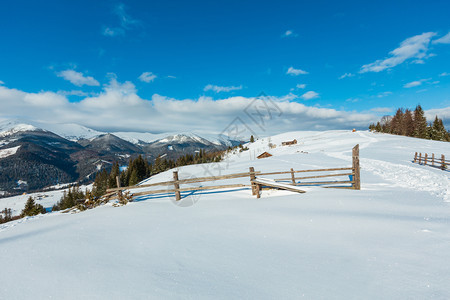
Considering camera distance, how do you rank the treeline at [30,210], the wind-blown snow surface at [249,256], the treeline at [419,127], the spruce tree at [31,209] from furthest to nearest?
1. the treeline at [419,127]
2. the spruce tree at [31,209]
3. the treeline at [30,210]
4. the wind-blown snow surface at [249,256]

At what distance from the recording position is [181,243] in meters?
4.92

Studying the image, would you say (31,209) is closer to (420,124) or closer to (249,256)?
(249,256)

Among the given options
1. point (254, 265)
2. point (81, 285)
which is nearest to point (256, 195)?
point (254, 265)

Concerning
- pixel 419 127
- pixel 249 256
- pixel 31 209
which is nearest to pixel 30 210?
pixel 31 209

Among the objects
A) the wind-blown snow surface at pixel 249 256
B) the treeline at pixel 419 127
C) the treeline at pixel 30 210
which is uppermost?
the treeline at pixel 419 127

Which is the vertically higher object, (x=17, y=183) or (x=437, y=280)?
(x=437, y=280)

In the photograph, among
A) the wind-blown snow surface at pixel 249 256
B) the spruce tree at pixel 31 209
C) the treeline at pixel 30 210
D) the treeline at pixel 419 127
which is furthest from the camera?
the treeline at pixel 419 127

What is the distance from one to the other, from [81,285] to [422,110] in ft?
292

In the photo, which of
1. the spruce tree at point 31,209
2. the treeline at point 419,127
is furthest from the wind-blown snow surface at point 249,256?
the treeline at point 419,127

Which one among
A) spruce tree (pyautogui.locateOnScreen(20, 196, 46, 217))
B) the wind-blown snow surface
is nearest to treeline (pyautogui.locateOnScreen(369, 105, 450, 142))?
the wind-blown snow surface

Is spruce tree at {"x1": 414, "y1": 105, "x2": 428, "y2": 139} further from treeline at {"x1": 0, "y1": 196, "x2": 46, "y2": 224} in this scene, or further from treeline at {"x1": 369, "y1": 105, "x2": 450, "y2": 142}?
treeline at {"x1": 0, "y1": 196, "x2": 46, "y2": 224}

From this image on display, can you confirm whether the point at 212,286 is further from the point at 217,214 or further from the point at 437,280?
the point at 217,214

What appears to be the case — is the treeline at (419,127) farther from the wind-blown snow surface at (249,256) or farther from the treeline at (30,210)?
the treeline at (30,210)

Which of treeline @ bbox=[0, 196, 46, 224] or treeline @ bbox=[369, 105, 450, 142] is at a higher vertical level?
treeline @ bbox=[369, 105, 450, 142]
